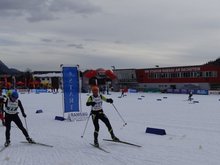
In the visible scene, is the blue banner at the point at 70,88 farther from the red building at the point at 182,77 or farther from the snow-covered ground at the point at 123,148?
the red building at the point at 182,77

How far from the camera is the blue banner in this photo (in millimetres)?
15766

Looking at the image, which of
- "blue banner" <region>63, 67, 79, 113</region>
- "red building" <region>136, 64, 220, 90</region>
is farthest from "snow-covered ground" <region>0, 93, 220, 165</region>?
"red building" <region>136, 64, 220, 90</region>

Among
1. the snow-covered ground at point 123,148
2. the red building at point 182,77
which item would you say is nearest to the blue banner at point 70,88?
the snow-covered ground at point 123,148

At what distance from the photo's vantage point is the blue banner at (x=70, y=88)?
15.8m

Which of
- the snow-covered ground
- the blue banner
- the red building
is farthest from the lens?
the red building

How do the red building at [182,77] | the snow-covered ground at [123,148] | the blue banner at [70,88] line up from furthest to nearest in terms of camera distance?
the red building at [182,77]
the blue banner at [70,88]
the snow-covered ground at [123,148]

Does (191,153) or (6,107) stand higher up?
(6,107)

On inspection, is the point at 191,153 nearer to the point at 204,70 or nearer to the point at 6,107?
the point at 6,107

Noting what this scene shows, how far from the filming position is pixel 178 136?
1060 cm

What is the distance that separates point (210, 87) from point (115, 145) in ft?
171

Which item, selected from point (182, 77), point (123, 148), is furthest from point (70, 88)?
point (182, 77)

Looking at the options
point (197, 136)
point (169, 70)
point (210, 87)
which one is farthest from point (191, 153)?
point (169, 70)

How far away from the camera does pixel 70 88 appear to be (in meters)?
15.9

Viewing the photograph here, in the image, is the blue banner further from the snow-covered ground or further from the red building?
the red building
